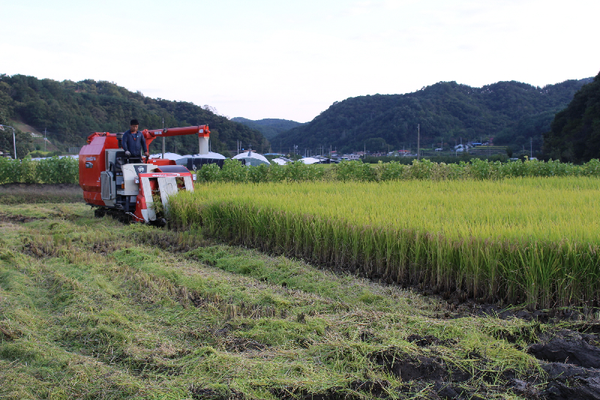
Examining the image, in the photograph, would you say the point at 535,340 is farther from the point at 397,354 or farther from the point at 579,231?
the point at 579,231

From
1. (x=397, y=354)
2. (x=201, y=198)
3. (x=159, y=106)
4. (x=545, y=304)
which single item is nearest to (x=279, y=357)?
(x=397, y=354)

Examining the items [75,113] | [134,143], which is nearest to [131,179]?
[134,143]

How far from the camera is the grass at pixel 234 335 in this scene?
2.48m

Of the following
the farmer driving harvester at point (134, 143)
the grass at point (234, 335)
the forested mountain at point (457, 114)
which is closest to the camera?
the grass at point (234, 335)

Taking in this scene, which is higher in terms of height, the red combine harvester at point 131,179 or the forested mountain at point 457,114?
the forested mountain at point 457,114

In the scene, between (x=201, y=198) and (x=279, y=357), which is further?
(x=201, y=198)

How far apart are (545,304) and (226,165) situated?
38.8 feet

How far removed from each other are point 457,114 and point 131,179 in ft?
254

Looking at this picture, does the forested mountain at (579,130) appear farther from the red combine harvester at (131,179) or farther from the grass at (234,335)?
the grass at (234,335)

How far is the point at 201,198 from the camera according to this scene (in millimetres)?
7980

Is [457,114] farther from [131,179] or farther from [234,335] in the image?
[234,335]

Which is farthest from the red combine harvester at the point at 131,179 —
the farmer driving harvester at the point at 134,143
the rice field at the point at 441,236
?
the rice field at the point at 441,236

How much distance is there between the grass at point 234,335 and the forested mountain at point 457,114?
209 ft

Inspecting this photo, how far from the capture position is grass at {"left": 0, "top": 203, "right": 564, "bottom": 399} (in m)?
2.48
